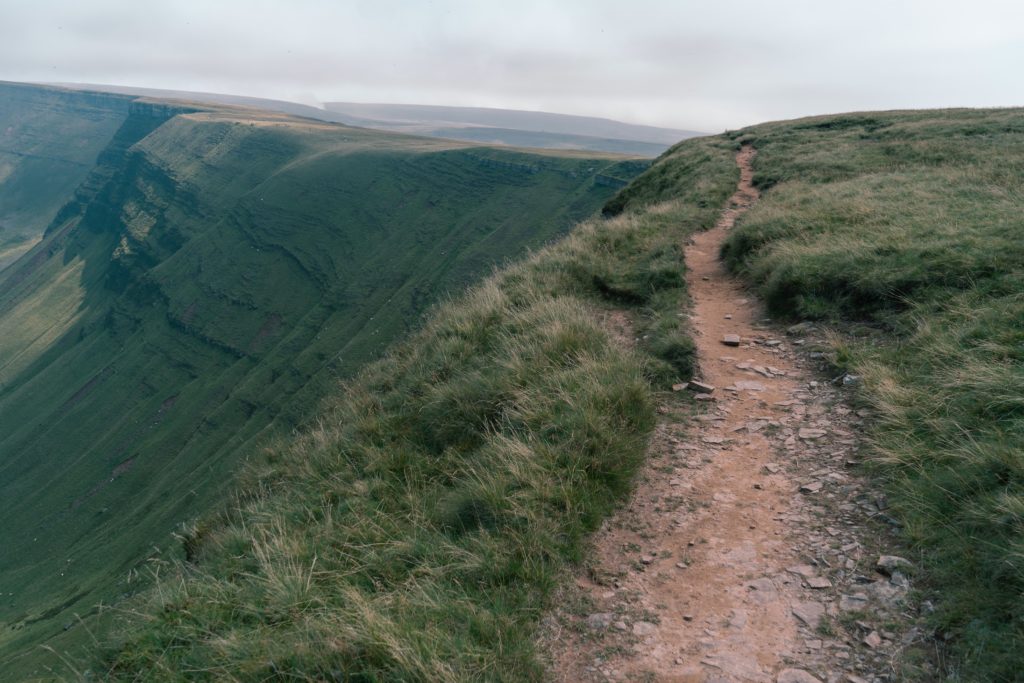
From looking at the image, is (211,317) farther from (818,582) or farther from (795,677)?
(795,677)

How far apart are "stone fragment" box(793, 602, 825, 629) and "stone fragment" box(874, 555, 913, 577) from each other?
595mm

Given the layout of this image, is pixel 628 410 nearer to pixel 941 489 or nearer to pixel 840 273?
pixel 941 489

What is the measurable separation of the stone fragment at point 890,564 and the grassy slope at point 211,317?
65739 millimetres

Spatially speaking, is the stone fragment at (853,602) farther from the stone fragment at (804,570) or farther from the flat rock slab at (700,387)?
the flat rock slab at (700,387)

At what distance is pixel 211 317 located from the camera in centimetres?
13875

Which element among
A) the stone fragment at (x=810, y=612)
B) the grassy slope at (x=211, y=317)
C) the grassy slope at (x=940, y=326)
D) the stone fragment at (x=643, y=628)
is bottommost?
the grassy slope at (x=211, y=317)

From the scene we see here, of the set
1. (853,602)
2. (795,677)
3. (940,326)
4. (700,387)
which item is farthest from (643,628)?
(940,326)

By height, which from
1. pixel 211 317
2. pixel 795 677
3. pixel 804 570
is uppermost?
pixel 804 570

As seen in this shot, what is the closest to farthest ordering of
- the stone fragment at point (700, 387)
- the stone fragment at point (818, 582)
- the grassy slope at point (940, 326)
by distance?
the grassy slope at point (940, 326), the stone fragment at point (818, 582), the stone fragment at point (700, 387)

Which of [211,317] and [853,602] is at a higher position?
[853,602]

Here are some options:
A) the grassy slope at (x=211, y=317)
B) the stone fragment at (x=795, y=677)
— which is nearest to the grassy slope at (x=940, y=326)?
the stone fragment at (x=795, y=677)

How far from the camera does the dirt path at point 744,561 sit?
3.63 meters

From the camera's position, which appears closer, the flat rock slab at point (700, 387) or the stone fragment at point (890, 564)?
the stone fragment at point (890, 564)

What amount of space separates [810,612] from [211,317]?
157m
